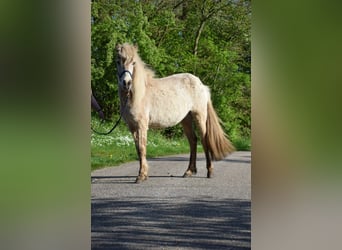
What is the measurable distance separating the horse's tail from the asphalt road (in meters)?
0.07

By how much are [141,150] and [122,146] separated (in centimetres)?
16

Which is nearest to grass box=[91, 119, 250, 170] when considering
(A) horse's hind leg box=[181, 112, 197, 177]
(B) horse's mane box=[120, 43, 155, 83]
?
(A) horse's hind leg box=[181, 112, 197, 177]

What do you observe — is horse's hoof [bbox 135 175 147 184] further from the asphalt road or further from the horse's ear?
the horse's ear

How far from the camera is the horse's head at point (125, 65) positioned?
13.6 ft


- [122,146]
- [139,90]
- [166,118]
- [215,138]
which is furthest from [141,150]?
[215,138]

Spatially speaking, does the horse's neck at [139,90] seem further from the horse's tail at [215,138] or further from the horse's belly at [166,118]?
the horse's tail at [215,138]

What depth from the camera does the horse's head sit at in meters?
4.14
